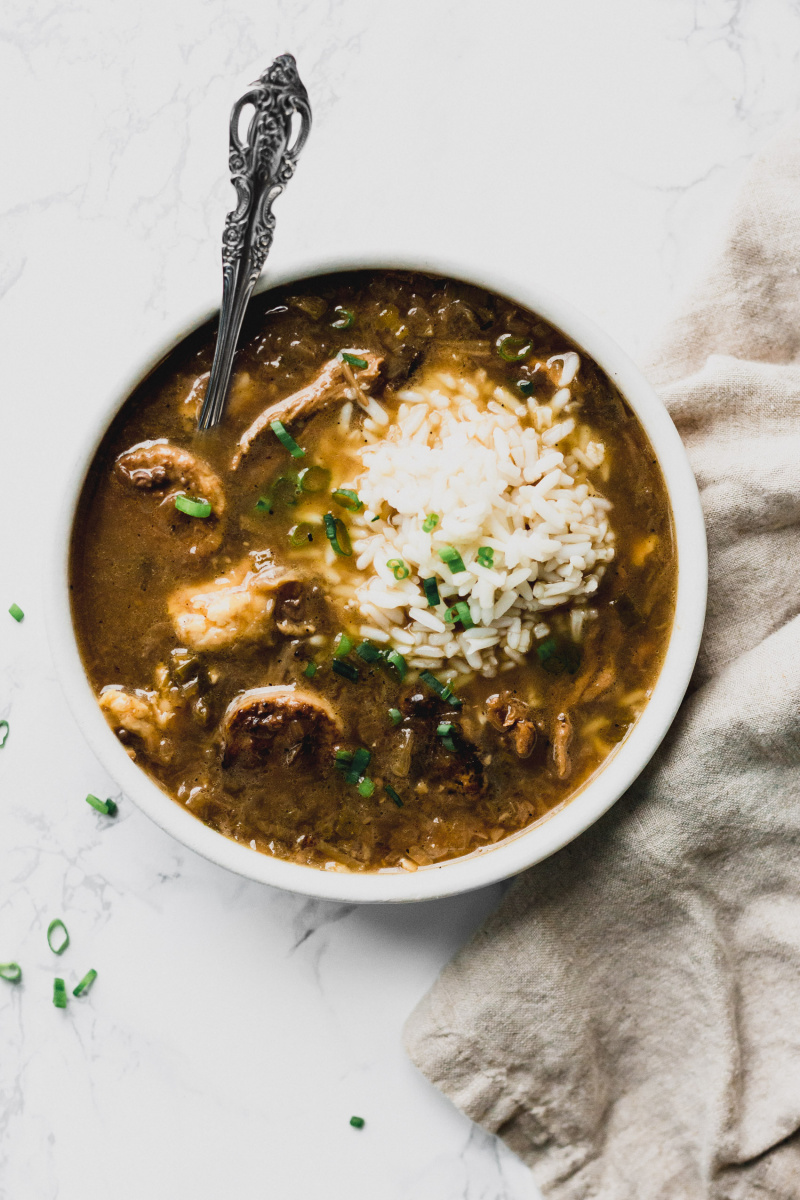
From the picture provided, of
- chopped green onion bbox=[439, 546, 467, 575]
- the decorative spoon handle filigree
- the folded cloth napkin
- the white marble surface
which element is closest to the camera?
the decorative spoon handle filigree

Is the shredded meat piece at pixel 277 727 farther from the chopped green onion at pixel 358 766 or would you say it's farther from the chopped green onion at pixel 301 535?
the chopped green onion at pixel 301 535

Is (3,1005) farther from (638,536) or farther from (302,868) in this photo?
(638,536)

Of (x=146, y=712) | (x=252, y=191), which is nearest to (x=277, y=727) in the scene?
(x=146, y=712)

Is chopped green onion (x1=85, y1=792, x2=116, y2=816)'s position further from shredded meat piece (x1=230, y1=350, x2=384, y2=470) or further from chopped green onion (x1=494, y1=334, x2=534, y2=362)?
chopped green onion (x1=494, y1=334, x2=534, y2=362)

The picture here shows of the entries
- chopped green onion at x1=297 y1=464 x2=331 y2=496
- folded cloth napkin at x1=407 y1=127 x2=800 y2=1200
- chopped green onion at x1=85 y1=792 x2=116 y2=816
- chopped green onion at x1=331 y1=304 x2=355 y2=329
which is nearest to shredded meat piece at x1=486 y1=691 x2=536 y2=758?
folded cloth napkin at x1=407 y1=127 x2=800 y2=1200

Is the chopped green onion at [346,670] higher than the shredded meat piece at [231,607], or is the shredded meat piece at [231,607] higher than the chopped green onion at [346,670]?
the shredded meat piece at [231,607]

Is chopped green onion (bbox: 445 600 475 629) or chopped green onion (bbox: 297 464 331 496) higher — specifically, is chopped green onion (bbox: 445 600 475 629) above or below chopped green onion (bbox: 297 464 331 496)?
below

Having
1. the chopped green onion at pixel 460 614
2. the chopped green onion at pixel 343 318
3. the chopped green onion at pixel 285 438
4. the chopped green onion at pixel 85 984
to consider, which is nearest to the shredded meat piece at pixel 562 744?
the chopped green onion at pixel 460 614
